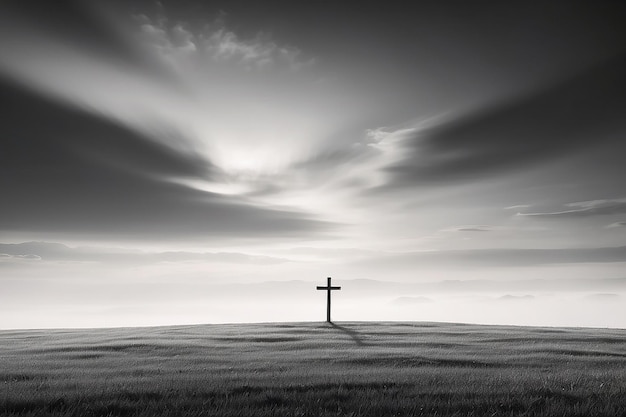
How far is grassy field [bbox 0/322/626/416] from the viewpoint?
1170cm

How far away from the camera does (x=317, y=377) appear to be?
53.0 ft

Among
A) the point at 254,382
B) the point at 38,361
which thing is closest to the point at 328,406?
the point at 254,382

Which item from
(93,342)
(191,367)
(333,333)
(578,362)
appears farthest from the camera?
(333,333)

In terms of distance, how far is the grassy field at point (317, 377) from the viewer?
11695 millimetres

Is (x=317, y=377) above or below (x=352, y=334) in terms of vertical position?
below

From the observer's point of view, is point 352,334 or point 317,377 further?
point 352,334

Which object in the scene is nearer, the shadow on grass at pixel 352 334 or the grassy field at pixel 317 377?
the grassy field at pixel 317 377

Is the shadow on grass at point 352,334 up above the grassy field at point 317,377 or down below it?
above

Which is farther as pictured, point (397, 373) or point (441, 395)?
point (397, 373)

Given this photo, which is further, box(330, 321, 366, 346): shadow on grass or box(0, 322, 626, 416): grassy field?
box(330, 321, 366, 346): shadow on grass

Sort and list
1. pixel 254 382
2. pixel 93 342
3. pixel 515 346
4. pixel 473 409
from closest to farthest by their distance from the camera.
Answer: pixel 473 409 → pixel 254 382 → pixel 515 346 → pixel 93 342

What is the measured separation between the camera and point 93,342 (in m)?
31.7

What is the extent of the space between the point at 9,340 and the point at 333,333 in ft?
67.6

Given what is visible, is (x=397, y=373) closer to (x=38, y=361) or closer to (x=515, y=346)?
(x=515, y=346)
